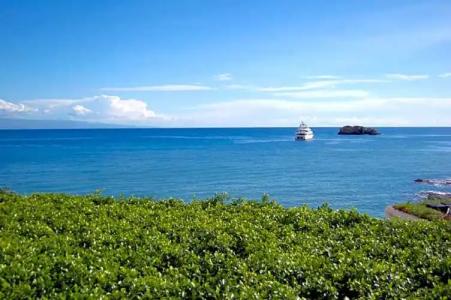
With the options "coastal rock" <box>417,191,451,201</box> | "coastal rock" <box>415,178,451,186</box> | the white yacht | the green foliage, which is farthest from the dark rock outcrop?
the white yacht

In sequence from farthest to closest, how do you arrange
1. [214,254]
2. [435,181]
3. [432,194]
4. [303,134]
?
[303,134]
[435,181]
[432,194]
[214,254]

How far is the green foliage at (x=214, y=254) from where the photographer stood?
22.5ft

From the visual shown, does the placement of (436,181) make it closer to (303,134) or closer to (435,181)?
(435,181)

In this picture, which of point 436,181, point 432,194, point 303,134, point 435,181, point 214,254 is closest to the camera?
point 214,254

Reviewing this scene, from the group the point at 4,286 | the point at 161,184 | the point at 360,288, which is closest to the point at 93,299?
the point at 4,286

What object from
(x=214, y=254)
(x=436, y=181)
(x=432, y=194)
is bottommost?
(x=432, y=194)

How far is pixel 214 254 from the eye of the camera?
27.1 feet

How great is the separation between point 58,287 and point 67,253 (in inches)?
42.9

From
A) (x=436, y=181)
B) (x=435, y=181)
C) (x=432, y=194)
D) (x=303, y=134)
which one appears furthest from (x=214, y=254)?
(x=303, y=134)

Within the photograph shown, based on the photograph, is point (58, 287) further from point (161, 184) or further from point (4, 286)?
point (161, 184)

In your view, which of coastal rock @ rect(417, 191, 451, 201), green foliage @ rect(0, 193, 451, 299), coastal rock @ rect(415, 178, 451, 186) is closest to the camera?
green foliage @ rect(0, 193, 451, 299)

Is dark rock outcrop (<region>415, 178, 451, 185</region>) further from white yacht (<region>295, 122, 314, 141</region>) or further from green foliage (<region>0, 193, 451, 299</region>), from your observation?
white yacht (<region>295, 122, 314, 141</region>)

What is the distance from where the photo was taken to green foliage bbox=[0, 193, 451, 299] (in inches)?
270

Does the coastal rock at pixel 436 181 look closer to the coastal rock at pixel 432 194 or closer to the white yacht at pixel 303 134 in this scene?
the coastal rock at pixel 432 194
